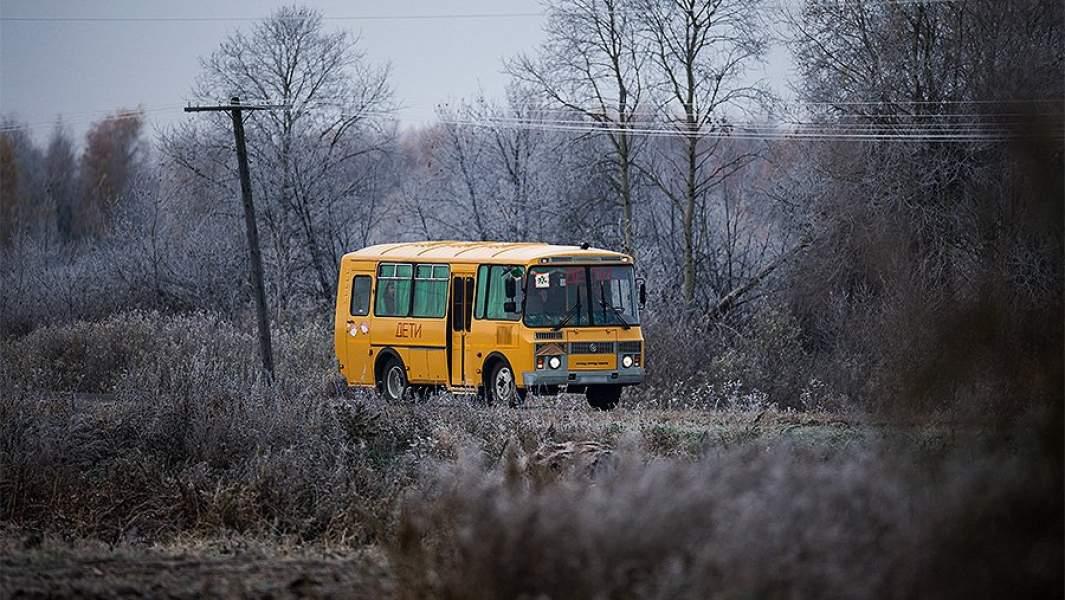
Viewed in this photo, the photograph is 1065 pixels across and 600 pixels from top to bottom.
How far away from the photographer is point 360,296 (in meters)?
30.8

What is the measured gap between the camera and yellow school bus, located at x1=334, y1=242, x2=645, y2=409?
88.2 feet

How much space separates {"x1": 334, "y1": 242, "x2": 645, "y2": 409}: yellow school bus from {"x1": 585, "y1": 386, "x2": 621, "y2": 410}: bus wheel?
18 millimetres

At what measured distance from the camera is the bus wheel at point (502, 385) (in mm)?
26609

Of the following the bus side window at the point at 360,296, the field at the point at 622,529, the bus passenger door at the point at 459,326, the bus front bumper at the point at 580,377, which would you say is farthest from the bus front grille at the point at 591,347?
the field at the point at 622,529

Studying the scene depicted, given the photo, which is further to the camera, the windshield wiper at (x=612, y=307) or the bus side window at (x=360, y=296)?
the bus side window at (x=360, y=296)

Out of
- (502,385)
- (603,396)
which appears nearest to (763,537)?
(502,385)

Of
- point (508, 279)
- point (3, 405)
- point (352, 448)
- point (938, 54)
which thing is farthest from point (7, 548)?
point (938, 54)

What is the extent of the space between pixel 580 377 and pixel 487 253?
3113 mm

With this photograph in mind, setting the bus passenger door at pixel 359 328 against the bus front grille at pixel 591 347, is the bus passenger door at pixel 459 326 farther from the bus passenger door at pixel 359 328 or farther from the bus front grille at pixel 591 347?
the bus passenger door at pixel 359 328

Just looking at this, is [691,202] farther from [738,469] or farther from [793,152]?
[738,469]

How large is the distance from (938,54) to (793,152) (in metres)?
8.32

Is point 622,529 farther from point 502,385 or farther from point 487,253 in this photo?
point 487,253

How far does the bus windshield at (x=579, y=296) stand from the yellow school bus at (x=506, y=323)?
0.02 m

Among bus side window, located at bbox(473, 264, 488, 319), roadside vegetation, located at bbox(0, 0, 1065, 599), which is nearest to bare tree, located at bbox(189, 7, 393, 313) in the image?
roadside vegetation, located at bbox(0, 0, 1065, 599)
